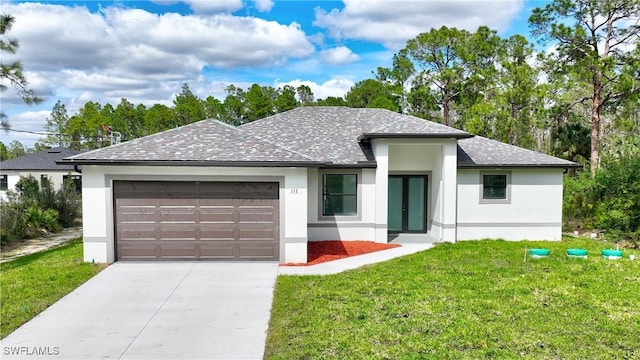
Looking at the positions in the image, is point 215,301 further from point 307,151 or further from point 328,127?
point 328,127

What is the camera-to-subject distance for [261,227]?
1116 cm

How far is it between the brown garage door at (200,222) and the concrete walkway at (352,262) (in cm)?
103

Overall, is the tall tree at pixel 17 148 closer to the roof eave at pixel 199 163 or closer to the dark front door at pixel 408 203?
the roof eave at pixel 199 163

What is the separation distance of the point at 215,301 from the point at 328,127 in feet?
35.9

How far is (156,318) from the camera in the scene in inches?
287

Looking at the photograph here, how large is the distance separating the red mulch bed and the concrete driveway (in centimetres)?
210

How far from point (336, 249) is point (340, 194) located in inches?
86.1

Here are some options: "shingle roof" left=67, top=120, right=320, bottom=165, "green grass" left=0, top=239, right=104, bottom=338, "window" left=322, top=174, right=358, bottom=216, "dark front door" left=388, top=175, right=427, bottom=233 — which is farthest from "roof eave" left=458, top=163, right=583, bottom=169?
"green grass" left=0, top=239, right=104, bottom=338

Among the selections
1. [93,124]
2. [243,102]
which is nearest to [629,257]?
[243,102]

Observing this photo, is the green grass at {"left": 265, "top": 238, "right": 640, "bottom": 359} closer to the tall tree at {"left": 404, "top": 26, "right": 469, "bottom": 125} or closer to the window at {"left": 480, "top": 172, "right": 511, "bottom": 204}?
the window at {"left": 480, "top": 172, "right": 511, "bottom": 204}

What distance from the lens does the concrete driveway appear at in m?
6.02

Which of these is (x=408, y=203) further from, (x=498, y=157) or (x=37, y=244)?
(x=37, y=244)

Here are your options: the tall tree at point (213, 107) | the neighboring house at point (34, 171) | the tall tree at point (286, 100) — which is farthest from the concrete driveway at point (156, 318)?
the tall tree at point (213, 107)

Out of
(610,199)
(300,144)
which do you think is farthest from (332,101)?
(610,199)
